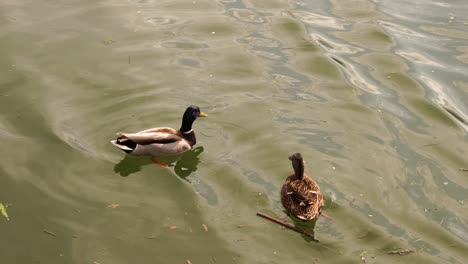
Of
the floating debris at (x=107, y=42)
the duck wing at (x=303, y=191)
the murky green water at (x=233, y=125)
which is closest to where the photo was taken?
the murky green water at (x=233, y=125)

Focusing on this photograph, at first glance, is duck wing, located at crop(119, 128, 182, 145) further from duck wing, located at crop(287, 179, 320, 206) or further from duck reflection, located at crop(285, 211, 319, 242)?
duck reflection, located at crop(285, 211, 319, 242)

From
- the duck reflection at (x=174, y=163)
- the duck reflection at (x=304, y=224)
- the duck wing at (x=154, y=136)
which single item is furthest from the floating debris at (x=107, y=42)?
the duck reflection at (x=304, y=224)

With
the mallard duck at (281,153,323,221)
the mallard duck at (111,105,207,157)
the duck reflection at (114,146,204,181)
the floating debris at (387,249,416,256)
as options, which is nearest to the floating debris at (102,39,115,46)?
the mallard duck at (111,105,207,157)

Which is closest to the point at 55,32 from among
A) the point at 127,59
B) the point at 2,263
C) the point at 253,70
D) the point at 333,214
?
the point at 127,59

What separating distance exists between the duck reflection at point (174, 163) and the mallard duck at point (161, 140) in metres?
0.11

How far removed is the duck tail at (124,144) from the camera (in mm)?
10047

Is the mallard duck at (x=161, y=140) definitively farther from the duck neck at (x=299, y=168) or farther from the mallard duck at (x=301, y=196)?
the duck neck at (x=299, y=168)

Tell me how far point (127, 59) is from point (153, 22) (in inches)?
85.7

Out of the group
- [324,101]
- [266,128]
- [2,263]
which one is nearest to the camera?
[2,263]

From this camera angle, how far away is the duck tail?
33.0 feet

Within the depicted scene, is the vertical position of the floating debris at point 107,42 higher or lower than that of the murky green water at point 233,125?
higher

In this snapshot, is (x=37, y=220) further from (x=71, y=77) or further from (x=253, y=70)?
(x=253, y=70)

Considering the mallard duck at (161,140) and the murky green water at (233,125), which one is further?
the mallard duck at (161,140)

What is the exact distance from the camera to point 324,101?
12328 mm
